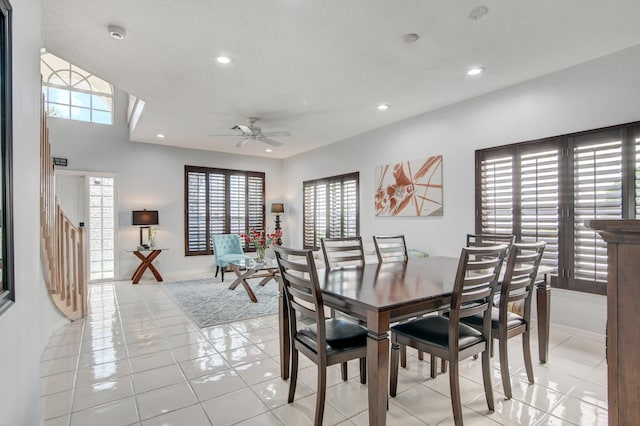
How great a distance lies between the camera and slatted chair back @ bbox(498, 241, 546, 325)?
2.13 meters

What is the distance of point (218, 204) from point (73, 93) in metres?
3.31

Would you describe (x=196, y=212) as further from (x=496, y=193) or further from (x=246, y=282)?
(x=496, y=193)

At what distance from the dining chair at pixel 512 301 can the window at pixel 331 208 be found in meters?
3.80

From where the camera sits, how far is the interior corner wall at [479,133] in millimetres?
3209

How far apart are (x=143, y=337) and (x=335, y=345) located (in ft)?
7.91

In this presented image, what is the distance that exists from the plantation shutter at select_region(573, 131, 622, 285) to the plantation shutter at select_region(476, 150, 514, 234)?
657mm

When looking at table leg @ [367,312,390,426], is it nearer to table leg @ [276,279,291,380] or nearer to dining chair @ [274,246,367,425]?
dining chair @ [274,246,367,425]

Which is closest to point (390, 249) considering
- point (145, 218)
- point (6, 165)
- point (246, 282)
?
point (246, 282)

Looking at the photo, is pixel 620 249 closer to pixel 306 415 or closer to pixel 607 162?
pixel 306 415

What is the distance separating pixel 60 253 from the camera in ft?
12.6

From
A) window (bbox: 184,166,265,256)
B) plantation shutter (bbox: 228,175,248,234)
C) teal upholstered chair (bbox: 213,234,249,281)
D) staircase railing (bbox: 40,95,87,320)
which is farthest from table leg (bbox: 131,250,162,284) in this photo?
staircase railing (bbox: 40,95,87,320)

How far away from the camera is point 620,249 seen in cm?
81

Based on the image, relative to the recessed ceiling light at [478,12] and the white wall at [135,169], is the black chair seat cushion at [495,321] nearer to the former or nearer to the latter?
the recessed ceiling light at [478,12]

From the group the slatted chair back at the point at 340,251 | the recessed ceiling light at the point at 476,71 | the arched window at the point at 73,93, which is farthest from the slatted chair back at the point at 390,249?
the arched window at the point at 73,93
